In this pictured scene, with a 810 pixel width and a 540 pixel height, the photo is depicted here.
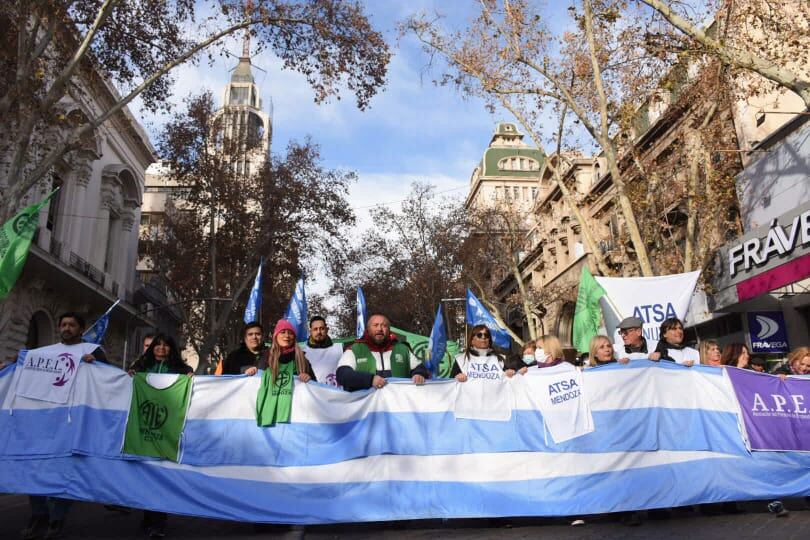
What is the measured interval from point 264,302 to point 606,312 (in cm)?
2464

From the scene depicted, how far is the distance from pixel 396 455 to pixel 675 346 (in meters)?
3.30

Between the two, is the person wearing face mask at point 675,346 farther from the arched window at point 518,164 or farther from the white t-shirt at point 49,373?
the arched window at point 518,164

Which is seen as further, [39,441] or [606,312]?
[606,312]

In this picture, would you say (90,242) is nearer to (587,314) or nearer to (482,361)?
(587,314)

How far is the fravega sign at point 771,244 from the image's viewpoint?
12.8m

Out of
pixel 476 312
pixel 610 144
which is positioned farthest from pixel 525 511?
pixel 610 144

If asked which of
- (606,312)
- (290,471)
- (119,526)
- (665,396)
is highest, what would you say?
(606,312)

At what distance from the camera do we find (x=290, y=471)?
596 centimetres

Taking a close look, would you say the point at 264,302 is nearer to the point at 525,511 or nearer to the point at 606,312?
the point at 606,312

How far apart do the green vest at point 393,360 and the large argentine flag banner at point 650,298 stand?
4.21m

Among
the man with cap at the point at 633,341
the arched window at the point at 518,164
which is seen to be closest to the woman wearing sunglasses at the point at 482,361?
the man with cap at the point at 633,341

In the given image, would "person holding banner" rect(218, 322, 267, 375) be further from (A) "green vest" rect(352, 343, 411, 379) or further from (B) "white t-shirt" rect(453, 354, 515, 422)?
(B) "white t-shirt" rect(453, 354, 515, 422)

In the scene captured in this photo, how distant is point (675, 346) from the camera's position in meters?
7.16

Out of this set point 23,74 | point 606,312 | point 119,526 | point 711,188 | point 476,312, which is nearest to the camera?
point 119,526
